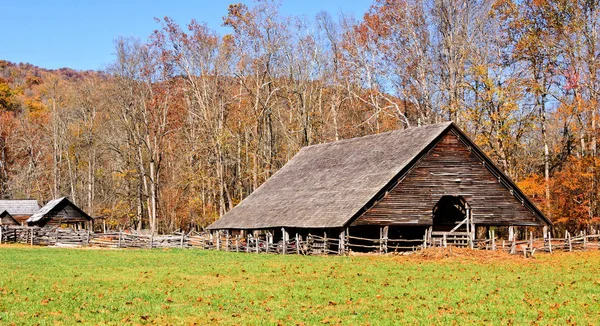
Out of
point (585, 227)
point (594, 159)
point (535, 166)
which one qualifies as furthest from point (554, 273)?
point (535, 166)

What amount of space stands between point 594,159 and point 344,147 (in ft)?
50.2

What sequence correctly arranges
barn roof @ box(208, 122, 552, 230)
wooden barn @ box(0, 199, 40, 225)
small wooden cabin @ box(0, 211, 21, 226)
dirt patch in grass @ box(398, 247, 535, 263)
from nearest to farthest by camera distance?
dirt patch in grass @ box(398, 247, 535, 263) < barn roof @ box(208, 122, 552, 230) < small wooden cabin @ box(0, 211, 21, 226) < wooden barn @ box(0, 199, 40, 225)

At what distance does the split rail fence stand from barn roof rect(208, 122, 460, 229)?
3.85 ft

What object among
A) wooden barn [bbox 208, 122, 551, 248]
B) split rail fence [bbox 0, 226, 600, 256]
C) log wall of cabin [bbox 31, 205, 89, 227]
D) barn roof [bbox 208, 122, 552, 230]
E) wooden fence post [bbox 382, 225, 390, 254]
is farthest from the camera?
log wall of cabin [bbox 31, 205, 89, 227]

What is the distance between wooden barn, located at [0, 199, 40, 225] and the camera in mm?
67312

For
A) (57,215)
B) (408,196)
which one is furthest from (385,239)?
(57,215)

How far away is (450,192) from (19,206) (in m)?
45.1

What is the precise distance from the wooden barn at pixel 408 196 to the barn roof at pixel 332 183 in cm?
8

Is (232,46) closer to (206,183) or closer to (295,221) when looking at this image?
(206,183)

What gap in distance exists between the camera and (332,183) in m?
41.7

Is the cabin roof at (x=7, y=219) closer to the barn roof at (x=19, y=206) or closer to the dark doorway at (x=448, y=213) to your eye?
the barn roof at (x=19, y=206)

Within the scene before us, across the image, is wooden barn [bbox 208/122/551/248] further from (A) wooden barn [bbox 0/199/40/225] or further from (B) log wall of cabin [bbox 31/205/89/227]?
(A) wooden barn [bbox 0/199/40/225]

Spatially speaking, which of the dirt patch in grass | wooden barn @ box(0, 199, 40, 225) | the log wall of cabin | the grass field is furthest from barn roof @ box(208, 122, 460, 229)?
wooden barn @ box(0, 199, 40, 225)

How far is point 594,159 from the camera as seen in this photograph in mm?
44562
